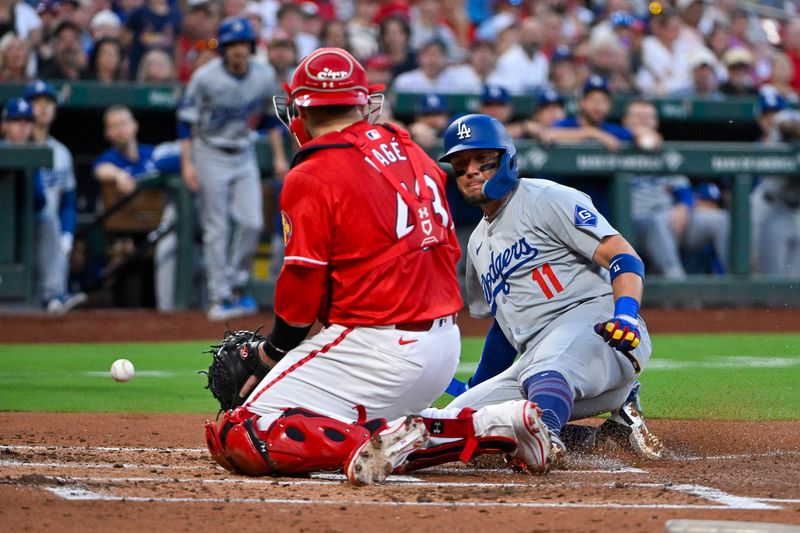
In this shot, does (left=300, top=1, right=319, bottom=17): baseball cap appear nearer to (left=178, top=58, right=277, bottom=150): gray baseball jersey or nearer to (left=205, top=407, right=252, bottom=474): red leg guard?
(left=178, top=58, right=277, bottom=150): gray baseball jersey

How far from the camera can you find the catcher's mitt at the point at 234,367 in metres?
4.34

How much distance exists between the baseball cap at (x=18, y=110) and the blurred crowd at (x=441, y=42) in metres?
0.87

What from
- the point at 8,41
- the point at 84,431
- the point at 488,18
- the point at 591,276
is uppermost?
the point at 488,18

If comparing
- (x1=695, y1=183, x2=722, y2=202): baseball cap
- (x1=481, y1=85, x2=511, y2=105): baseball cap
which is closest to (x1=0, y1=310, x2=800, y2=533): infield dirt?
(x1=481, y1=85, x2=511, y2=105): baseball cap

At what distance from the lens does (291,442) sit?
3.96 metres

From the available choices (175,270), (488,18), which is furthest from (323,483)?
(488,18)

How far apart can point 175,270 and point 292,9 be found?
117 inches

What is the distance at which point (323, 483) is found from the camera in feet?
13.0

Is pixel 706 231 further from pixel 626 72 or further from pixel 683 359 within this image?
pixel 683 359

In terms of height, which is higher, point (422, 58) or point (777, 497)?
point (422, 58)

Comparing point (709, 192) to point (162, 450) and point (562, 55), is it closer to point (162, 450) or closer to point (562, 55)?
point (562, 55)

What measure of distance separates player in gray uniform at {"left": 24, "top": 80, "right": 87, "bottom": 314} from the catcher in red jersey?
22.0 feet

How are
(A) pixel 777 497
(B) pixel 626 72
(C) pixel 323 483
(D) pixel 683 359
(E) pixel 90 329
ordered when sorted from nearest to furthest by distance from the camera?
(A) pixel 777 497
(C) pixel 323 483
(D) pixel 683 359
(E) pixel 90 329
(B) pixel 626 72

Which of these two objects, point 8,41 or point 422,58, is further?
point 422,58
